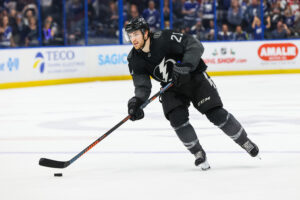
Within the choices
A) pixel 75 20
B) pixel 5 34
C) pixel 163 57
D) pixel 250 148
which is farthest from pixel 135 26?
pixel 75 20

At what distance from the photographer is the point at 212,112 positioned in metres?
3.85

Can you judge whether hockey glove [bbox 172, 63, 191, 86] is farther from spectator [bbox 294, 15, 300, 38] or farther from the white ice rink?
spectator [bbox 294, 15, 300, 38]

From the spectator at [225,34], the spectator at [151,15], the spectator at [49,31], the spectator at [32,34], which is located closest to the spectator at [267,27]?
the spectator at [225,34]

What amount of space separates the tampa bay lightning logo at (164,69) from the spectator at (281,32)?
397 inches

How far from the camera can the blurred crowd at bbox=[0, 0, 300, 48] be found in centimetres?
1199

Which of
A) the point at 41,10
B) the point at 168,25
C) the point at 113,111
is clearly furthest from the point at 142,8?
the point at 113,111

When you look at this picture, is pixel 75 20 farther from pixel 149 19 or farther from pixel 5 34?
pixel 5 34

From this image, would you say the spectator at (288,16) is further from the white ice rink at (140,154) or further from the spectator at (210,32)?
the white ice rink at (140,154)

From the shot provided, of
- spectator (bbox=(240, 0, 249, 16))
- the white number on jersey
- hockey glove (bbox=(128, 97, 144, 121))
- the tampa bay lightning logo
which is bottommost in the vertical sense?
spectator (bbox=(240, 0, 249, 16))

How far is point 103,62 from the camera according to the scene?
12.3 m

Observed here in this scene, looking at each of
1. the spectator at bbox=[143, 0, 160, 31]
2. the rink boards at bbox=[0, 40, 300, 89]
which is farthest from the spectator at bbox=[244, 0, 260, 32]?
the spectator at bbox=[143, 0, 160, 31]

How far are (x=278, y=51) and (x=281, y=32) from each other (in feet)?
1.73

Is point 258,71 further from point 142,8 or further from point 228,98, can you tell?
point 228,98

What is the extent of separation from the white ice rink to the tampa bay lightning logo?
21.4 inches
